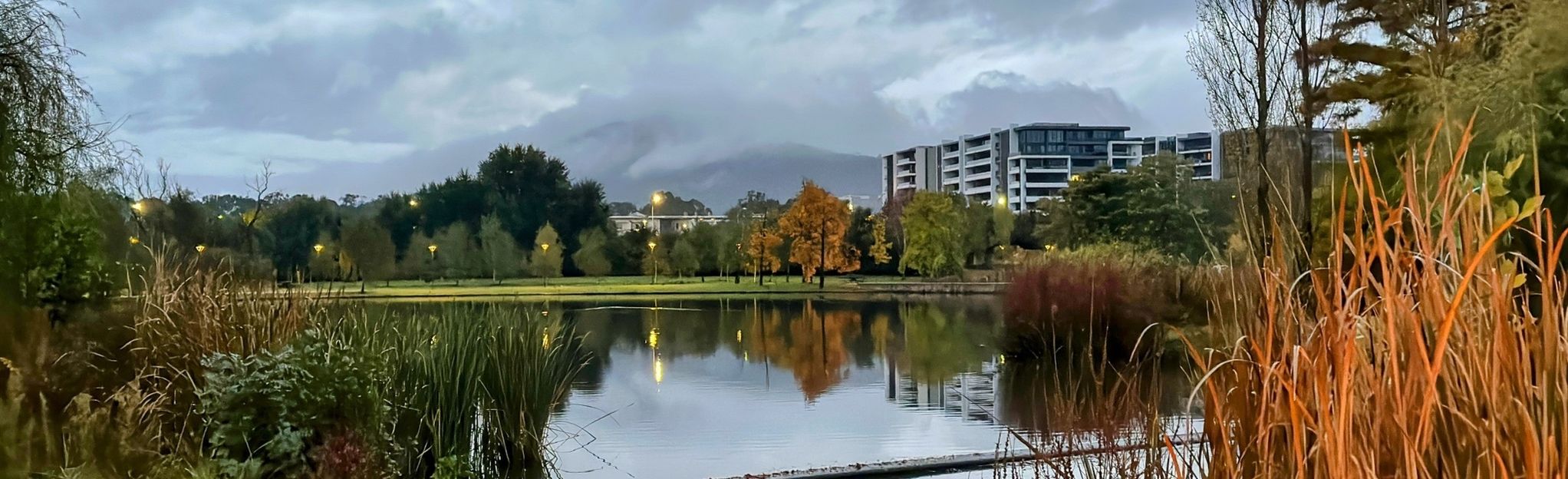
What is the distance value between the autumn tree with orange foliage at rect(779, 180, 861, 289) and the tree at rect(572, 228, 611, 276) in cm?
613

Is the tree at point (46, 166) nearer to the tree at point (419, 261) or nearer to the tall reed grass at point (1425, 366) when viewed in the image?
the tall reed grass at point (1425, 366)

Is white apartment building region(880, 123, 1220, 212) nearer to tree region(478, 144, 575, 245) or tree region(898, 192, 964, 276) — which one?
tree region(478, 144, 575, 245)

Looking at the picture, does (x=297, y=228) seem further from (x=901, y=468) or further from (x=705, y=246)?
(x=901, y=468)

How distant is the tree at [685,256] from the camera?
32.4m

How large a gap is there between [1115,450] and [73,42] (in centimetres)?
918

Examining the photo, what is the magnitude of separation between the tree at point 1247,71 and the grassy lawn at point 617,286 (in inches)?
589

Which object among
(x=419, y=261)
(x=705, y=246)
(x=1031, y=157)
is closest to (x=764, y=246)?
(x=705, y=246)

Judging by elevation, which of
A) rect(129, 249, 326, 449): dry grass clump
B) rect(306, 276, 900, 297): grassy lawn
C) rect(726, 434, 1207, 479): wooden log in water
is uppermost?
rect(129, 249, 326, 449): dry grass clump

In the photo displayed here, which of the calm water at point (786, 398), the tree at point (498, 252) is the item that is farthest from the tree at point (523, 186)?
the calm water at point (786, 398)

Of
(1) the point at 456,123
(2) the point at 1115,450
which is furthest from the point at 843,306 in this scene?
(1) the point at 456,123

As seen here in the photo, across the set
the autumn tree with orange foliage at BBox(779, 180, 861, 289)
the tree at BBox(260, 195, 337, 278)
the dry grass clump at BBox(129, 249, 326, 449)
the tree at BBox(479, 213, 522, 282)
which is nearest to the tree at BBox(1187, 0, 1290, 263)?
the dry grass clump at BBox(129, 249, 326, 449)

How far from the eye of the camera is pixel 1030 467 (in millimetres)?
4570

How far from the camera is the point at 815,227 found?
2853 centimetres

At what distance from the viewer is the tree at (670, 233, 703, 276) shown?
32406 mm
